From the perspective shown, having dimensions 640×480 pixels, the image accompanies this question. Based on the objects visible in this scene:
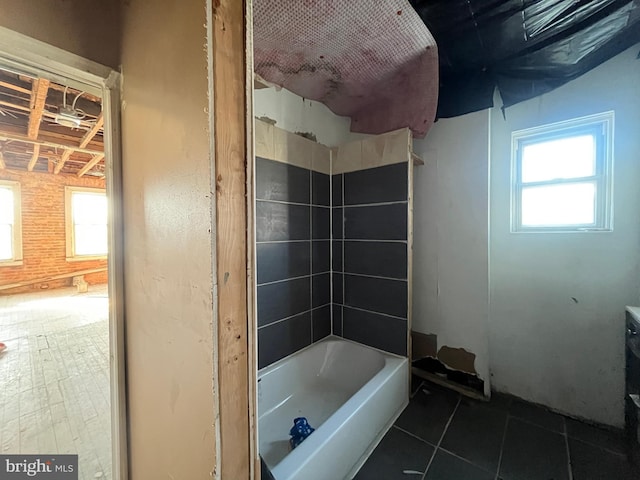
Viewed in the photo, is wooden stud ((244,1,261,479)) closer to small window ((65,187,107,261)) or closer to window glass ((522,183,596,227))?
window glass ((522,183,596,227))

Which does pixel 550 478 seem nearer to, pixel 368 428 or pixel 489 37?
pixel 368 428

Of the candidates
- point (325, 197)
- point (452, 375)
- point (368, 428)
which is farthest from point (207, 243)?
point (452, 375)

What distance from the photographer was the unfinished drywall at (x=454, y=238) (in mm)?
1848

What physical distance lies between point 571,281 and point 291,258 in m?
1.87

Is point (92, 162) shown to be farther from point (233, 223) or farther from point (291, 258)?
point (233, 223)

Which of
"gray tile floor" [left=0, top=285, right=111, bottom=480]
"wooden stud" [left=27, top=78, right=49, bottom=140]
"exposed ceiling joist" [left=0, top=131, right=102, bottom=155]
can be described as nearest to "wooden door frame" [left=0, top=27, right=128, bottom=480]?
"gray tile floor" [left=0, top=285, right=111, bottom=480]

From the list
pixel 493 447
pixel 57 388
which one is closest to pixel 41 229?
pixel 57 388

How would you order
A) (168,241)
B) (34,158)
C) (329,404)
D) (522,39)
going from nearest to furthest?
(168,241)
(522,39)
(329,404)
(34,158)

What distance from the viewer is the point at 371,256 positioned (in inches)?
81.0

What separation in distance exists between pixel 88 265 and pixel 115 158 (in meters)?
6.80

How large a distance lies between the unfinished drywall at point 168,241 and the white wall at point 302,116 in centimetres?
90

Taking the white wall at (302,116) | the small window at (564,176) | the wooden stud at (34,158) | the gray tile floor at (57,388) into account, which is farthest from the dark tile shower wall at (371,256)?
the wooden stud at (34,158)

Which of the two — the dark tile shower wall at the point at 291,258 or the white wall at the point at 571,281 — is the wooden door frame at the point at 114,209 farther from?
the white wall at the point at 571,281

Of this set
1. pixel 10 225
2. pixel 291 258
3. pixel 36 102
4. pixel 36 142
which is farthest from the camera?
pixel 10 225
